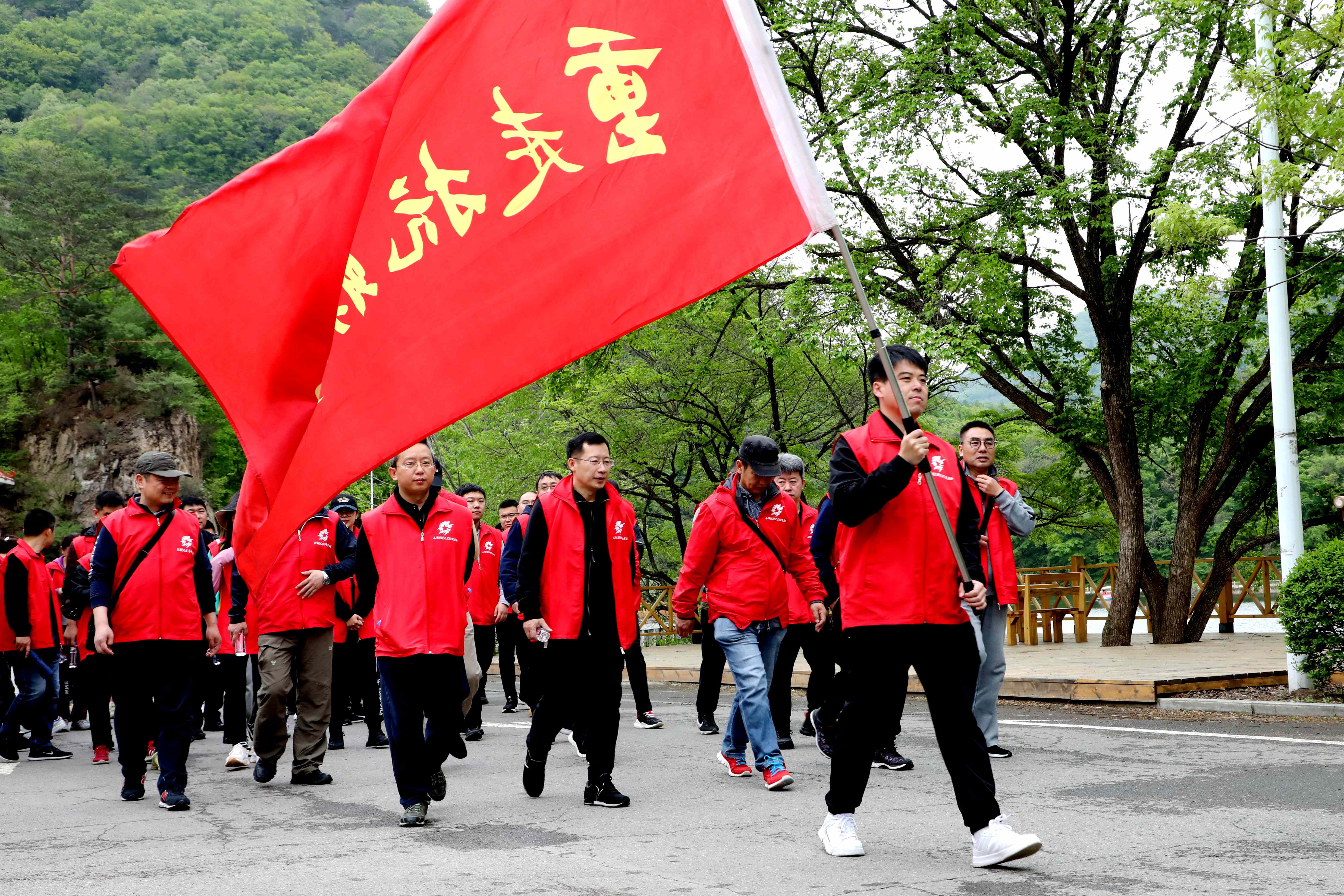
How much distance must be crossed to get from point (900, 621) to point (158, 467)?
4991mm

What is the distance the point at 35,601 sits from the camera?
11.3m

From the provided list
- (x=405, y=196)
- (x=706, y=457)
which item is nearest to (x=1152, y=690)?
(x=405, y=196)

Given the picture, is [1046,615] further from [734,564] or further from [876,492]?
[876,492]

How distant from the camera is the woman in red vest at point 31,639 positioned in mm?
10938

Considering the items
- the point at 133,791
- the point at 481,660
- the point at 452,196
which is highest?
the point at 452,196

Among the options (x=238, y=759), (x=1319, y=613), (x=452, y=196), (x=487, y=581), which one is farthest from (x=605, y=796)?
(x=1319, y=613)

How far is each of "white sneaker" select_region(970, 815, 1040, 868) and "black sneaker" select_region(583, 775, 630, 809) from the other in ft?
8.04

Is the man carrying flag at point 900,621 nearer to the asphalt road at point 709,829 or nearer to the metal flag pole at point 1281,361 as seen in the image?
the asphalt road at point 709,829

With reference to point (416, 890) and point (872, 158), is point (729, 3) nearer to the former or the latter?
point (416, 890)

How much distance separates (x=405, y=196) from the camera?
4844 mm

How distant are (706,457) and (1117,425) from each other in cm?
1078

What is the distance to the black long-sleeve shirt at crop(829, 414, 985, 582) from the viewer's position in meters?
4.98

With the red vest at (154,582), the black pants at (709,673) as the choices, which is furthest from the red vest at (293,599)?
the black pants at (709,673)

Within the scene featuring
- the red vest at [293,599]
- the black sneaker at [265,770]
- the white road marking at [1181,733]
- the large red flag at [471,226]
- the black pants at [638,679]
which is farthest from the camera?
the black pants at [638,679]
